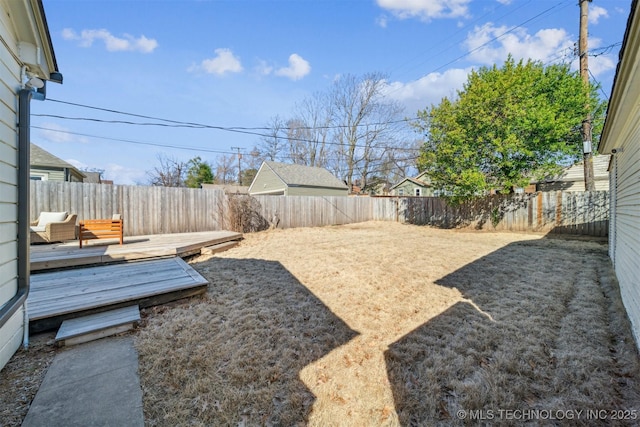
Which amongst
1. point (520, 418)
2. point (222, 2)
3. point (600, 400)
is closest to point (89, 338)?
point (520, 418)

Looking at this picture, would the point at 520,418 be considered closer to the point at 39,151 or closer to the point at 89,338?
the point at 89,338

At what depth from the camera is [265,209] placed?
10.8 meters

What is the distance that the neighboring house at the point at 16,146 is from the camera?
200 cm

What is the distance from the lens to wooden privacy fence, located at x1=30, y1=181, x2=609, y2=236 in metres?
7.42

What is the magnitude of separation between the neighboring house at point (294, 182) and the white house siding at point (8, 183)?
53.9 ft

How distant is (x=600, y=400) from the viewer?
1.76m

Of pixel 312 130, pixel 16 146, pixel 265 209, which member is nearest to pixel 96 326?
pixel 16 146

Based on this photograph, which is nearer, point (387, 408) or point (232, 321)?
point (387, 408)

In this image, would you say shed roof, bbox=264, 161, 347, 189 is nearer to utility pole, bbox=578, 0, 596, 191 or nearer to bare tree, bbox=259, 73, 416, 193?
bare tree, bbox=259, 73, 416, 193

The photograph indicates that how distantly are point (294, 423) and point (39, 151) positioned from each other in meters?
16.7

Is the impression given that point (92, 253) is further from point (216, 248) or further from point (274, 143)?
point (274, 143)

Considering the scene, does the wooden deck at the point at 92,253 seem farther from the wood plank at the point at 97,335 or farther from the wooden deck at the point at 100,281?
the wood plank at the point at 97,335

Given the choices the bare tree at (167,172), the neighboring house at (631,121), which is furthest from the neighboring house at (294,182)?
the neighboring house at (631,121)

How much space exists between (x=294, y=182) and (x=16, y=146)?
55.7 ft
